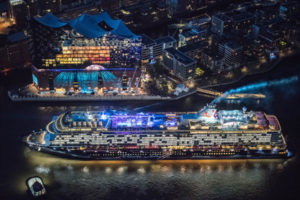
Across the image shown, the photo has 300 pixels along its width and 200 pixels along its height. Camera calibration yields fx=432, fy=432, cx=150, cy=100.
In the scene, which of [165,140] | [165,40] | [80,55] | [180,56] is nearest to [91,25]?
[80,55]

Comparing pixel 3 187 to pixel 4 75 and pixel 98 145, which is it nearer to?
pixel 98 145

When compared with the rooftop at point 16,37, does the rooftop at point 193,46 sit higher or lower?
lower

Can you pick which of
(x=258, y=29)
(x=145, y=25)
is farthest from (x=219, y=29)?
(x=145, y=25)

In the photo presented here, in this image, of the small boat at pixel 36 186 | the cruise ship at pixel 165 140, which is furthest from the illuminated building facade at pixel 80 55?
the small boat at pixel 36 186

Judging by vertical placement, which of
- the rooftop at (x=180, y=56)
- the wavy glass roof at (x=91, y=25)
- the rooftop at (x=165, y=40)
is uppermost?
the wavy glass roof at (x=91, y=25)

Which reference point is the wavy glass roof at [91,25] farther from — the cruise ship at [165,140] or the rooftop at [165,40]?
the cruise ship at [165,140]
